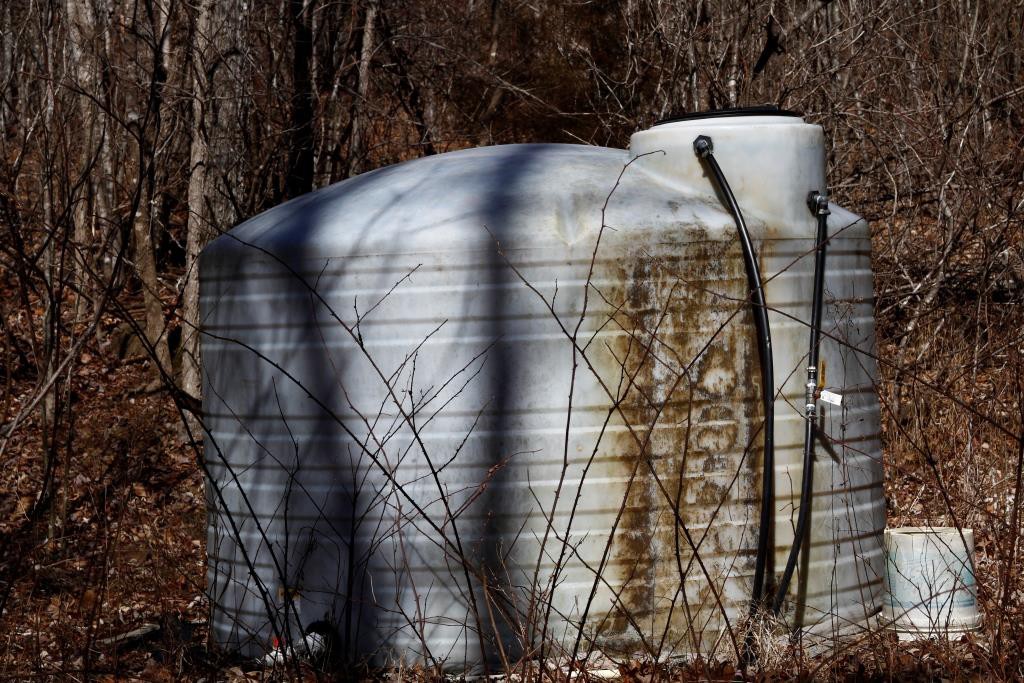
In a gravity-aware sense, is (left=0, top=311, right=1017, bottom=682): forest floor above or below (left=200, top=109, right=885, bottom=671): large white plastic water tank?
below

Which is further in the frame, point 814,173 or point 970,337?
point 970,337

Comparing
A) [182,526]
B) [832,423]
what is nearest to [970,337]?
[832,423]

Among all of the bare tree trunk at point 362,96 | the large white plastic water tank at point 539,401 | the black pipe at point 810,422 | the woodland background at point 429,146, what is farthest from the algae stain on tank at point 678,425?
the bare tree trunk at point 362,96

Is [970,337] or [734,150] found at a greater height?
[734,150]

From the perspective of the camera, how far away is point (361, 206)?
4.08 metres

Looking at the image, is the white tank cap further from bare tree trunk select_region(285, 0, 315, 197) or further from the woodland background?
bare tree trunk select_region(285, 0, 315, 197)

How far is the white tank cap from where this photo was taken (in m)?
4.02

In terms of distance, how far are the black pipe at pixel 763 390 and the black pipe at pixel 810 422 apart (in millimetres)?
85

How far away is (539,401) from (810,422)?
959 mm

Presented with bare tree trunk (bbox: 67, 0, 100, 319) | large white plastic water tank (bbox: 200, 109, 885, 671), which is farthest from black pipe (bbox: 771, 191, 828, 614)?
bare tree trunk (bbox: 67, 0, 100, 319)

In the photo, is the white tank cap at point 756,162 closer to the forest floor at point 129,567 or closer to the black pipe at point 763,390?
the black pipe at point 763,390

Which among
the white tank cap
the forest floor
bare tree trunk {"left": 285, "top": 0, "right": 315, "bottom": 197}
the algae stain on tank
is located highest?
bare tree trunk {"left": 285, "top": 0, "right": 315, "bottom": 197}

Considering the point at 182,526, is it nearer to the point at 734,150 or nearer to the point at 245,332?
the point at 245,332

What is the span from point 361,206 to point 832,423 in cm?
192
